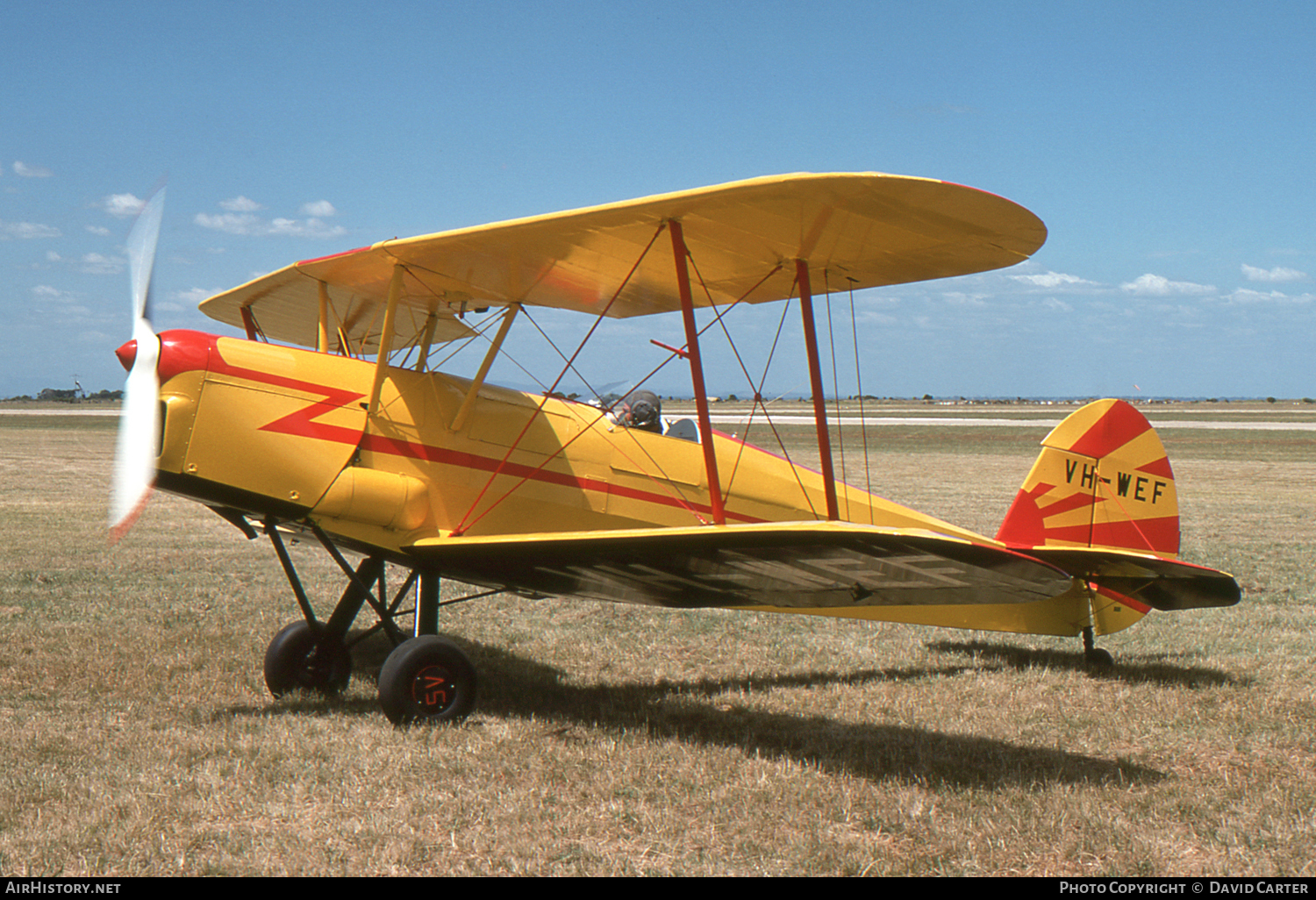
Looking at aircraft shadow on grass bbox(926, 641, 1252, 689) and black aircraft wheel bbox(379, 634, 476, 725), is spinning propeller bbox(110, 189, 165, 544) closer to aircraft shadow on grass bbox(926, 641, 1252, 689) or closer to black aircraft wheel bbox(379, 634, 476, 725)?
black aircraft wheel bbox(379, 634, 476, 725)

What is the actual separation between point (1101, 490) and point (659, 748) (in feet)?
12.3

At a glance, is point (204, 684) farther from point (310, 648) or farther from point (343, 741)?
point (343, 741)

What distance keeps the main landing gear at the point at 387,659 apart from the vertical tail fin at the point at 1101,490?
3.84 metres

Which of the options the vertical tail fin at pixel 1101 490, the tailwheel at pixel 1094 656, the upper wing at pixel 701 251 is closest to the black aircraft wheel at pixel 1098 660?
the tailwheel at pixel 1094 656

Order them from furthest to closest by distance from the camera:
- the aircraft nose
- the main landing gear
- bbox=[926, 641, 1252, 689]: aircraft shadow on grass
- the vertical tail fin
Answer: the vertical tail fin < bbox=[926, 641, 1252, 689]: aircraft shadow on grass < the main landing gear < the aircraft nose

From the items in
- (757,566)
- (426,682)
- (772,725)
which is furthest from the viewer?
(772,725)

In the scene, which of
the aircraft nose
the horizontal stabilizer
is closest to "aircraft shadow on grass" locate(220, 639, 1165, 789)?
the horizontal stabilizer

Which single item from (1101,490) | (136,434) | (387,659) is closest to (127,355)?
(136,434)

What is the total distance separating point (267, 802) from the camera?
4039 mm

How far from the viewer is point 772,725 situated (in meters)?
5.45

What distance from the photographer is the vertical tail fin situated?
21.6ft

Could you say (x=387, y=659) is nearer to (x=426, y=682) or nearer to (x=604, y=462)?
(x=426, y=682)

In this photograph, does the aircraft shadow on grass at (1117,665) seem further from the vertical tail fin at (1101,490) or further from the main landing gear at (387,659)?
the main landing gear at (387,659)

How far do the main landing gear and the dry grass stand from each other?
20cm
